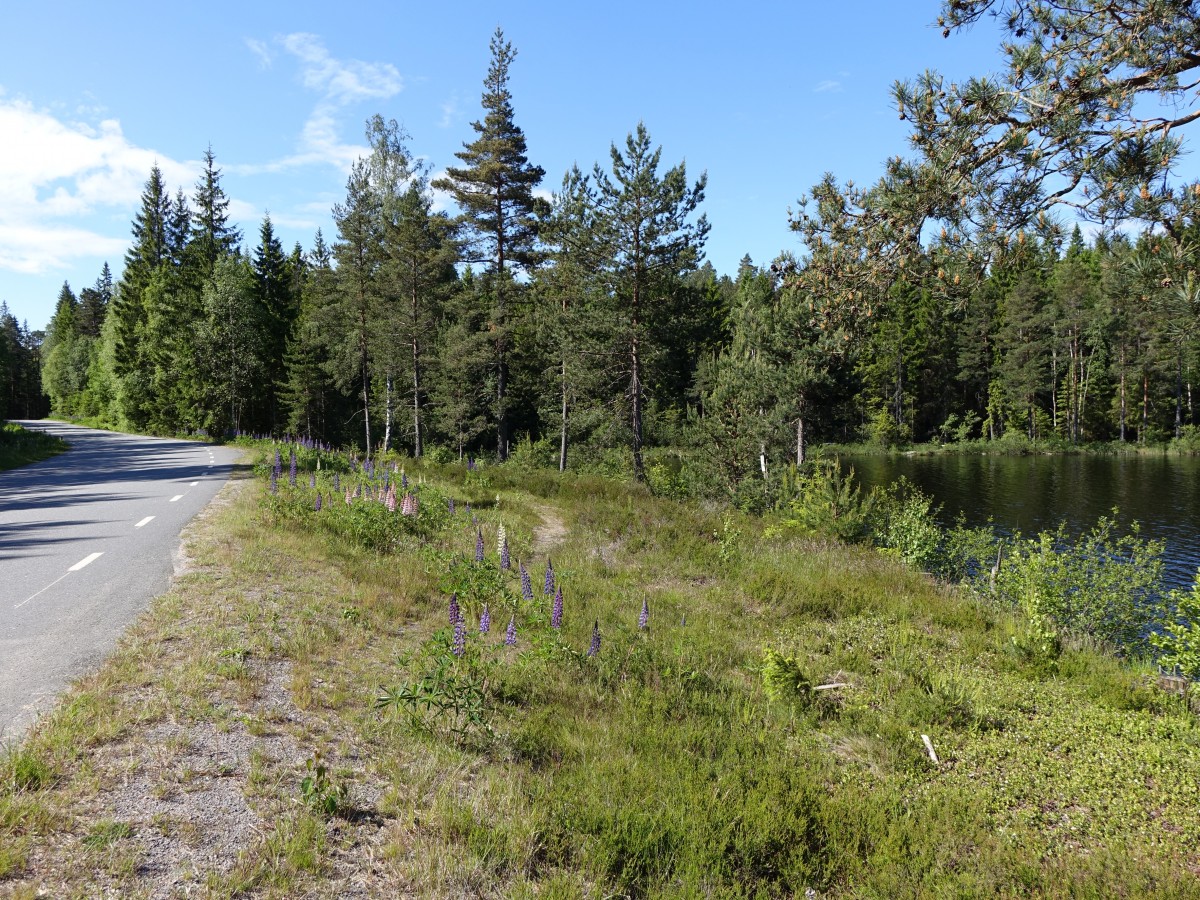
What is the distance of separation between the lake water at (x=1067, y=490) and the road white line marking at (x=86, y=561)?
22888 millimetres

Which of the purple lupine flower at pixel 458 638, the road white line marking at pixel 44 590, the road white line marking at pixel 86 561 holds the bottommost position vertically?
the purple lupine flower at pixel 458 638

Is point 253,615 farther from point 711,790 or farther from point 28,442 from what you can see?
point 28,442

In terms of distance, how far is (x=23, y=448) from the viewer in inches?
957

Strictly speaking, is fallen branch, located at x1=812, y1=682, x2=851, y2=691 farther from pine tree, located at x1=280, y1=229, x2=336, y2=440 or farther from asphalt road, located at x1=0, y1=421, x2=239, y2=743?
pine tree, located at x1=280, y1=229, x2=336, y2=440

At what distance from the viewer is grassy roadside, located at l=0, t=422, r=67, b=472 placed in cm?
2139

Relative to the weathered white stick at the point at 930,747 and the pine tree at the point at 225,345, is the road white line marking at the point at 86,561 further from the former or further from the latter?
the pine tree at the point at 225,345

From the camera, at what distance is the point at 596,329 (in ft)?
75.7

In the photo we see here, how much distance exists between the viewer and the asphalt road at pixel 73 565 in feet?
16.4

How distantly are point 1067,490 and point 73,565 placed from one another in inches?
1714

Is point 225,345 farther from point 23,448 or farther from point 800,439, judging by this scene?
point 800,439

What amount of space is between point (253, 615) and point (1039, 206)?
8558 millimetres

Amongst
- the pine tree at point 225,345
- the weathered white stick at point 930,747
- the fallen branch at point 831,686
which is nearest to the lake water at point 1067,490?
the fallen branch at point 831,686

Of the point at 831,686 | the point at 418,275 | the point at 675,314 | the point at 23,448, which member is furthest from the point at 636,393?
the point at 23,448

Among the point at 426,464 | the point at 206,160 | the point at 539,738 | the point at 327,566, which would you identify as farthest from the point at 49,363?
the point at 539,738
